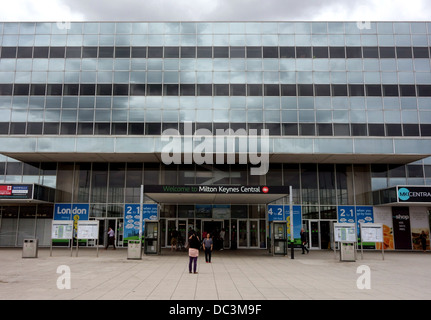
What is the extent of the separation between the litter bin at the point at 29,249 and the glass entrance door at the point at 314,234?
63.6ft

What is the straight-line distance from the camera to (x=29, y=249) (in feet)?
68.5

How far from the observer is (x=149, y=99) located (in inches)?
1194

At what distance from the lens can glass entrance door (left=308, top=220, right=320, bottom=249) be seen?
97.6 feet

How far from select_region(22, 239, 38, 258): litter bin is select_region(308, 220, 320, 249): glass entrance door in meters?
19.4

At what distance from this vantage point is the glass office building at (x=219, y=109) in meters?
29.6

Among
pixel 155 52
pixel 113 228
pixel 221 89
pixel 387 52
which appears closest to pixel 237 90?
pixel 221 89

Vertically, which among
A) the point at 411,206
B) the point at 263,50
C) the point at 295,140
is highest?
the point at 263,50

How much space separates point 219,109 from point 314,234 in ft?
40.5

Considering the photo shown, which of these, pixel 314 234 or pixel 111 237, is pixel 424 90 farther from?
pixel 111 237

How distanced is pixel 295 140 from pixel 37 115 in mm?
20162

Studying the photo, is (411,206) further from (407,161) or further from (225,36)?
(225,36)

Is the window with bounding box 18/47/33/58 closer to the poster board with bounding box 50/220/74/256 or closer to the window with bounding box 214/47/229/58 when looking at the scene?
the window with bounding box 214/47/229/58

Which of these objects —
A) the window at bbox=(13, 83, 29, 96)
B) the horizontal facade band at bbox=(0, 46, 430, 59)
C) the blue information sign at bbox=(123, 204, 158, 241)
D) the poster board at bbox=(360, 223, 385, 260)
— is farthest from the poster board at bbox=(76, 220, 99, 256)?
the poster board at bbox=(360, 223, 385, 260)
